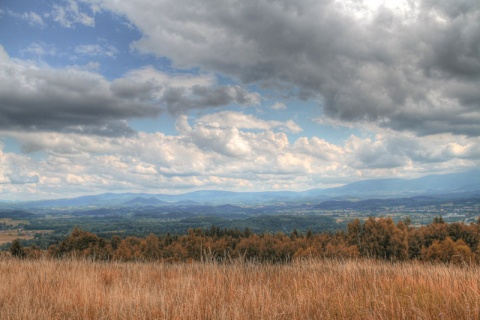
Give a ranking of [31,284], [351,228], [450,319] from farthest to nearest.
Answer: [351,228], [31,284], [450,319]

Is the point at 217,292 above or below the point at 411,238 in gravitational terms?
above

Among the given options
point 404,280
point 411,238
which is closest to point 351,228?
point 411,238

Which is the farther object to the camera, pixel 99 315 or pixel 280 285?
pixel 280 285

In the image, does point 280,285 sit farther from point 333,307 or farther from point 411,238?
point 411,238

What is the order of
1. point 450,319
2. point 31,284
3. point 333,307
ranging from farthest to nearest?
point 31,284, point 333,307, point 450,319

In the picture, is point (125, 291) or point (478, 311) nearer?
point (478, 311)

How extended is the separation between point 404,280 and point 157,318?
16.7ft

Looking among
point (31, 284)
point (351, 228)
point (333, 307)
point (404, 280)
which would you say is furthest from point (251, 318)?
point (351, 228)

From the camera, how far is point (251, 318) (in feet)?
16.7

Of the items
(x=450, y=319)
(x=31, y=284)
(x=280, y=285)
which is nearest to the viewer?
(x=450, y=319)

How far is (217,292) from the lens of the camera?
6.47m

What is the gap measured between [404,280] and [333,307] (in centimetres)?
244

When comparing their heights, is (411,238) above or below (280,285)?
below

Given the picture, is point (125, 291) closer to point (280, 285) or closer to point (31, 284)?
point (31, 284)
